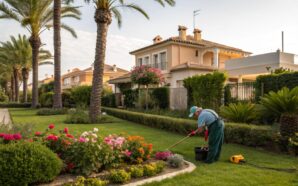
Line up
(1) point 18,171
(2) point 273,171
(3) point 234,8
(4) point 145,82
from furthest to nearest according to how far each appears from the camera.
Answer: (4) point 145,82, (3) point 234,8, (2) point 273,171, (1) point 18,171

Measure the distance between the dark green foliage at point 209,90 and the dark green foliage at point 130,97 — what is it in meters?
7.85

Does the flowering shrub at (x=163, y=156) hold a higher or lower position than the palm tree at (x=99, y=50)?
lower

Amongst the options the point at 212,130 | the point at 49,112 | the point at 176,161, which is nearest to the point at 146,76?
the point at 49,112

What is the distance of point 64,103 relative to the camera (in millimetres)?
32406

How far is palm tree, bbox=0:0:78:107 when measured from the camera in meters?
26.4

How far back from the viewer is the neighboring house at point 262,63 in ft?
67.3

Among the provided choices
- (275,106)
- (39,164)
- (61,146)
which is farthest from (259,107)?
(39,164)

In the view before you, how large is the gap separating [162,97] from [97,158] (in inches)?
616

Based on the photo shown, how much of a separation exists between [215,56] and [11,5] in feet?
70.7

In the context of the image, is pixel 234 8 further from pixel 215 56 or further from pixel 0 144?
pixel 215 56

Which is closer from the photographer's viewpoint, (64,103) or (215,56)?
(215,56)

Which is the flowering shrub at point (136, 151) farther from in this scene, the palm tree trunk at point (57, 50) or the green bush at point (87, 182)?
the palm tree trunk at point (57, 50)

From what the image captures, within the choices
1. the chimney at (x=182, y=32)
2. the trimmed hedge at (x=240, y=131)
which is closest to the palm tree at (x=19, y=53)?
the chimney at (x=182, y=32)

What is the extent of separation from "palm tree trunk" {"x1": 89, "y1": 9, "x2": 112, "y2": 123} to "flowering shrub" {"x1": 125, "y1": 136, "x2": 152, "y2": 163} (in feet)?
31.6
